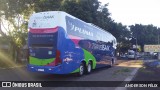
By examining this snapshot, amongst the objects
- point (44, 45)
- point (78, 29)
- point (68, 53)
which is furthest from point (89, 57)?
point (44, 45)

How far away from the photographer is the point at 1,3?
2341 centimetres

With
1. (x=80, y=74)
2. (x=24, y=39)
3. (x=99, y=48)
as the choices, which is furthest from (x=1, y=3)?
(x=80, y=74)

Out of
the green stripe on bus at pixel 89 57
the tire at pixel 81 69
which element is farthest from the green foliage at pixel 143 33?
the tire at pixel 81 69

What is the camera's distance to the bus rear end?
46.0 ft

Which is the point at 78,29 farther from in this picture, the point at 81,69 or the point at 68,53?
the point at 81,69

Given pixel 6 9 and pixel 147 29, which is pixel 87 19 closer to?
pixel 6 9

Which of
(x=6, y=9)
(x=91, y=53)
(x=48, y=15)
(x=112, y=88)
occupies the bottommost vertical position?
(x=112, y=88)

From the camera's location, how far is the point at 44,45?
1428cm

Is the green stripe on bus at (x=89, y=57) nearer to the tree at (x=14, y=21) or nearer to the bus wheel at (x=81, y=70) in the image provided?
the bus wheel at (x=81, y=70)

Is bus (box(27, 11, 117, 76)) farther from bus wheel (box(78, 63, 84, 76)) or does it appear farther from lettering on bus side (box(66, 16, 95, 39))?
bus wheel (box(78, 63, 84, 76))

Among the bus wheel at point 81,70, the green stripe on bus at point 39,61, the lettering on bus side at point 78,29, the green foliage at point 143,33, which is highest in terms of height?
the green foliage at point 143,33

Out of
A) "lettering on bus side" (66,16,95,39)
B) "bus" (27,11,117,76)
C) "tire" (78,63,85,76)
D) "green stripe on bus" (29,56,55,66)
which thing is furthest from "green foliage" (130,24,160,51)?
"green stripe on bus" (29,56,55,66)

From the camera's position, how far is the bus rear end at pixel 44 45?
46.0 feet

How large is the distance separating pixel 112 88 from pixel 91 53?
22.1 ft
